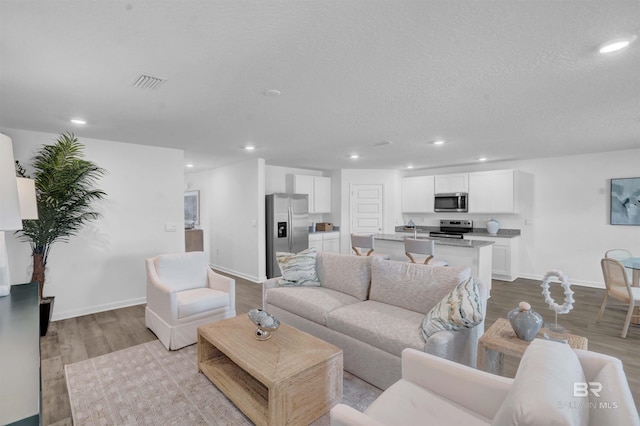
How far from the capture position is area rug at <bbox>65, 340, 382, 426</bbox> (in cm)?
198

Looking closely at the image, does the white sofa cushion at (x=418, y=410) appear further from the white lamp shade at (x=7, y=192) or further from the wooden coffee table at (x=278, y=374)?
the white lamp shade at (x=7, y=192)

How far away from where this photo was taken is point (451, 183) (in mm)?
6551

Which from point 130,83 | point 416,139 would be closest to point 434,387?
point 130,83

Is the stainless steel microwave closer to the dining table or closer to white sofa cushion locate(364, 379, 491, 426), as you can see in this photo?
the dining table

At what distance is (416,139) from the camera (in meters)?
4.19

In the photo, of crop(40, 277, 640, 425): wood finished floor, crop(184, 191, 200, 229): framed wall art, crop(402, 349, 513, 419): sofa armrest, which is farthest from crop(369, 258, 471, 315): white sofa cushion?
crop(184, 191, 200, 229): framed wall art

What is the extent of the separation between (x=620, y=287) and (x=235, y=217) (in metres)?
6.03

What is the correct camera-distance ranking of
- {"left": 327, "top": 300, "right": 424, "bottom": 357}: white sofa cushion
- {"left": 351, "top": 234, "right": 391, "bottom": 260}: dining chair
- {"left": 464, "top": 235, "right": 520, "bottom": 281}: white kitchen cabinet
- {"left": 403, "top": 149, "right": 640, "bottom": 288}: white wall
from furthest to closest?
{"left": 464, "top": 235, "right": 520, "bottom": 281}: white kitchen cabinet < {"left": 403, "top": 149, "right": 640, "bottom": 288}: white wall < {"left": 351, "top": 234, "right": 391, "bottom": 260}: dining chair < {"left": 327, "top": 300, "right": 424, "bottom": 357}: white sofa cushion

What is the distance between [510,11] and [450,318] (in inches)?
72.3

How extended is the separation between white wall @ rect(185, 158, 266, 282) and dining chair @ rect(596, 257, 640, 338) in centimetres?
499

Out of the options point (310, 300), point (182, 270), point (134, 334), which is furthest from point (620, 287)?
point (134, 334)

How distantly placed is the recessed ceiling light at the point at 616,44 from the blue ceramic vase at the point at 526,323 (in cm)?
165

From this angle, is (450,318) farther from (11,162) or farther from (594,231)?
(594,231)

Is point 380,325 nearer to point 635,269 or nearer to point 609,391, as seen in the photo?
point 609,391
